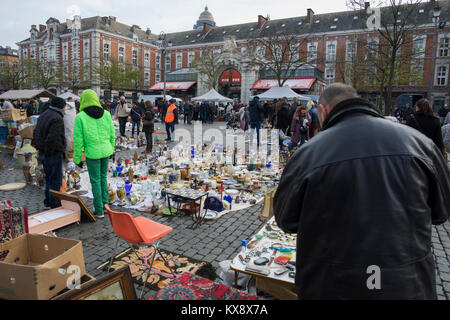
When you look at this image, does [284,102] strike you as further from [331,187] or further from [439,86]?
[439,86]

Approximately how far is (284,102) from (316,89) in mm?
22269

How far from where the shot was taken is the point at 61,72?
141ft

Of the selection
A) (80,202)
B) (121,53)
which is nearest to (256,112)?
(80,202)

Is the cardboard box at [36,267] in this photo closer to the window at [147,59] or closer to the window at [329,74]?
the window at [329,74]

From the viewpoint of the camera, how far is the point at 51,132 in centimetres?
505

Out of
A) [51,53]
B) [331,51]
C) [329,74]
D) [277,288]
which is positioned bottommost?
[277,288]

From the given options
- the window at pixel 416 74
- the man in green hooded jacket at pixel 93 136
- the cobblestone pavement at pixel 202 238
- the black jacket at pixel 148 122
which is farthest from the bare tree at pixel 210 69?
the man in green hooded jacket at pixel 93 136

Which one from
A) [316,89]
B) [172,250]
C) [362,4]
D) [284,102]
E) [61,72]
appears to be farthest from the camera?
[61,72]

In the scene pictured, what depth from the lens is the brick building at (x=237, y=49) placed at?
105 ft

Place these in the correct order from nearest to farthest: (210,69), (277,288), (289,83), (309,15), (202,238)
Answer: (277,288) < (202,238) < (289,83) < (210,69) < (309,15)

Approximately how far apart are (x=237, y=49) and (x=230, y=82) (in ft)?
16.5

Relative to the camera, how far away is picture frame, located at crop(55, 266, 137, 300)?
6.41 ft

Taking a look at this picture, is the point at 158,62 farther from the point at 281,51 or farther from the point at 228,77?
the point at 281,51

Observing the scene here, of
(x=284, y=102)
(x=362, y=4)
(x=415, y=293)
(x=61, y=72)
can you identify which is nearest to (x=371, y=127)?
(x=415, y=293)
